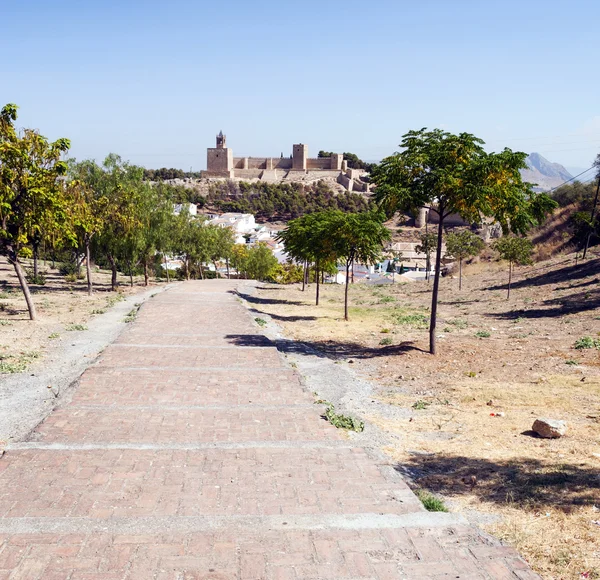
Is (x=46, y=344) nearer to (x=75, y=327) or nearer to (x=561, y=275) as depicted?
(x=75, y=327)

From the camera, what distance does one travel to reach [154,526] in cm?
499

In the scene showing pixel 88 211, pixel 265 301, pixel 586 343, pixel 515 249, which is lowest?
pixel 265 301

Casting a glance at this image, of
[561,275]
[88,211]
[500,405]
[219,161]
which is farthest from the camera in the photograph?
[219,161]

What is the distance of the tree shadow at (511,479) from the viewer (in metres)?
5.77

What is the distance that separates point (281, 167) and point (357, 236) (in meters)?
138

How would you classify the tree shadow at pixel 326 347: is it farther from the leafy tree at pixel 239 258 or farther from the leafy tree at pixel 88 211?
the leafy tree at pixel 239 258

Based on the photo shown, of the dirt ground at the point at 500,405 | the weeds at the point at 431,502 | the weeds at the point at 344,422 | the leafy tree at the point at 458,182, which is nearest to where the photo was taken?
the dirt ground at the point at 500,405

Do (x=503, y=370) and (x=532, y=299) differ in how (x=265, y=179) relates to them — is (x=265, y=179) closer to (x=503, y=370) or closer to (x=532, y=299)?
(x=532, y=299)

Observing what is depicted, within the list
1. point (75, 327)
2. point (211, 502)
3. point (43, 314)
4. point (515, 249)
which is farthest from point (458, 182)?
point (515, 249)

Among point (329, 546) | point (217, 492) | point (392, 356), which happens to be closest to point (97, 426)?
point (217, 492)

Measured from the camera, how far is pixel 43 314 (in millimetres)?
19078

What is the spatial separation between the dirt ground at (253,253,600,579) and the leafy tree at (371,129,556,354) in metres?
2.13

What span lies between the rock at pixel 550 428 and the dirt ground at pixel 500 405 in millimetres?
111

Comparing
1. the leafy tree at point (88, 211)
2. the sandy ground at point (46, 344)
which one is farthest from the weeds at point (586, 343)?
the leafy tree at point (88, 211)
